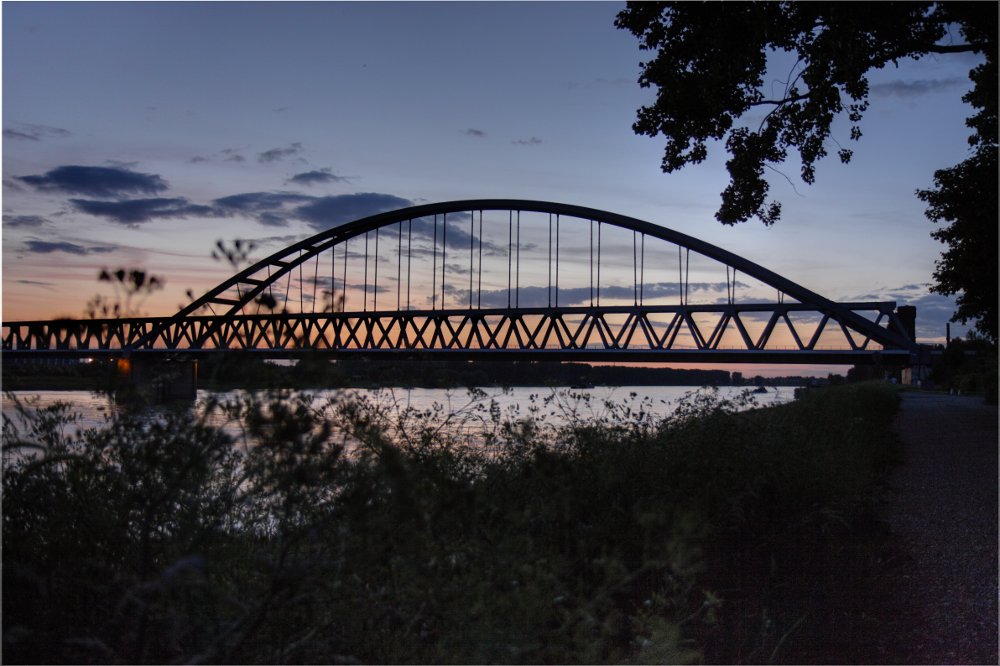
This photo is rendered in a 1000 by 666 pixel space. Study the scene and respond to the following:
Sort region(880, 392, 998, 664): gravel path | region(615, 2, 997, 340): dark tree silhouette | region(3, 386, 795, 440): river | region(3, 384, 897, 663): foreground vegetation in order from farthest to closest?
region(615, 2, 997, 340): dark tree silhouette
region(880, 392, 998, 664): gravel path
region(3, 386, 795, 440): river
region(3, 384, 897, 663): foreground vegetation

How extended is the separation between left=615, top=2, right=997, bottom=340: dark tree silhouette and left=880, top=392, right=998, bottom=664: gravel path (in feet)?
15.4

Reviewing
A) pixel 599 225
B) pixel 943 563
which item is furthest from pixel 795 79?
pixel 599 225

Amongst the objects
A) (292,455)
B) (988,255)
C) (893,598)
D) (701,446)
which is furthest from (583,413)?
(988,255)

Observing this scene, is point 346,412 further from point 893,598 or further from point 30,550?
point 893,598

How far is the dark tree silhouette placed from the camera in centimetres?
1053

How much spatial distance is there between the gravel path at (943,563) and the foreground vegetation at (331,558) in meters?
0.52

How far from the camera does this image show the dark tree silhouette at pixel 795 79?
34.6 feet

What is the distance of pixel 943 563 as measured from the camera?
6.26 metres

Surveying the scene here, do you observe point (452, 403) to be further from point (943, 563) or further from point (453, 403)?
point (943, 563)

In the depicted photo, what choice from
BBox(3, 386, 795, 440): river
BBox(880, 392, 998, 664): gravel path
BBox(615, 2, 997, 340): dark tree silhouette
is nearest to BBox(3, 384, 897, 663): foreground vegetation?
BBox(3, 386, 795, 440): river

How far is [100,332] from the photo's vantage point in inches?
196

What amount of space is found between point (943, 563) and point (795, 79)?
26.9ft

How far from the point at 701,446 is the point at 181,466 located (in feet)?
17.0

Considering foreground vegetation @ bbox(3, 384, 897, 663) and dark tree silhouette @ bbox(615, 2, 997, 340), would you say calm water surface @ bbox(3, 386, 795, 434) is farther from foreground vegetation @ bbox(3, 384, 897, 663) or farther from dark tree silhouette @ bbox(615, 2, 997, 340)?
dark tree silhouette @ bbox(615, 2, 997, 340)
